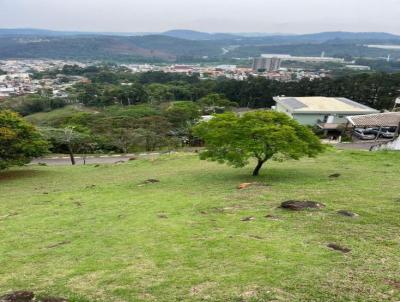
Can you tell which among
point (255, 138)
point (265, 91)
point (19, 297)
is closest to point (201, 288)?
point (19, 297)

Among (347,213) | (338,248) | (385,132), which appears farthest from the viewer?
(385,132)

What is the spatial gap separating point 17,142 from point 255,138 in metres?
15.9

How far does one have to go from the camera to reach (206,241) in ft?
35.0

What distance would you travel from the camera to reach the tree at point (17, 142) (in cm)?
2544

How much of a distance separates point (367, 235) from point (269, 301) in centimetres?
478

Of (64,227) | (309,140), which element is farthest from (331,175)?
(64,227)

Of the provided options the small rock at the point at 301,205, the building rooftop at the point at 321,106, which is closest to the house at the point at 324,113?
the building rooftop at the point at 321,106

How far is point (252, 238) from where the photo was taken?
10680 mm

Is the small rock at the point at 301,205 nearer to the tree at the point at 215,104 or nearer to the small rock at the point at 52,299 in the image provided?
the small rock at the point at 52,299

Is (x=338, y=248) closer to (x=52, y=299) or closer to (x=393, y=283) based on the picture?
(x=393, y=283)

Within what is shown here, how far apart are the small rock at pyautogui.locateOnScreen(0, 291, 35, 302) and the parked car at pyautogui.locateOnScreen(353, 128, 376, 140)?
45424 mm

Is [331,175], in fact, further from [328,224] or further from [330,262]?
[330,262]

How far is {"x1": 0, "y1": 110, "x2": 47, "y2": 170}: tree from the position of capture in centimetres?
2544

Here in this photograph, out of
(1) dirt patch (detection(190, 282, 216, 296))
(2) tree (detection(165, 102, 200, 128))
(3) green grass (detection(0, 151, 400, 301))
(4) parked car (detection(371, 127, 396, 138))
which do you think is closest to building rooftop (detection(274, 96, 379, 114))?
(4) parked car (detection(371, 127, 396, 138))
